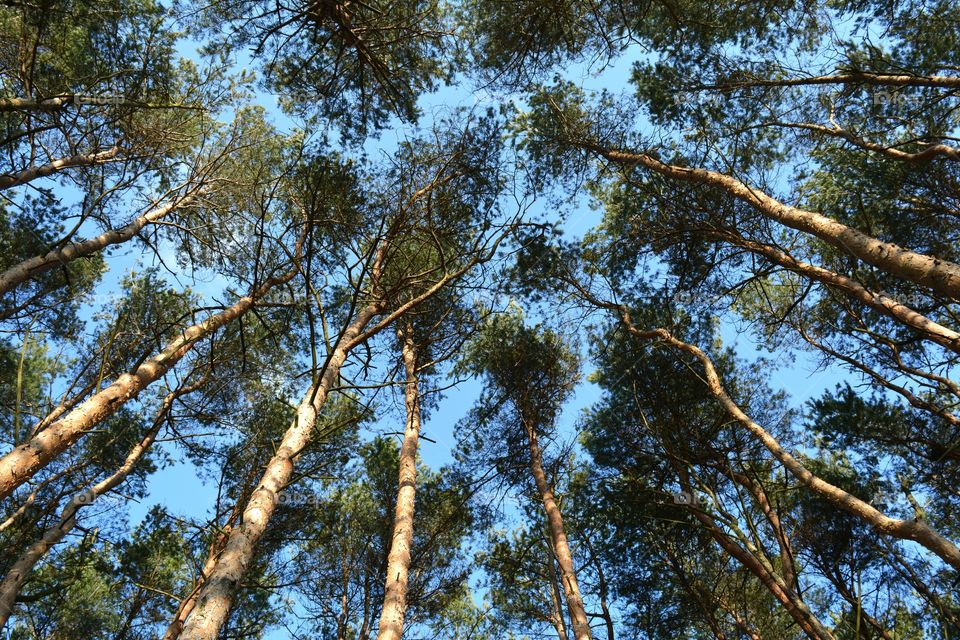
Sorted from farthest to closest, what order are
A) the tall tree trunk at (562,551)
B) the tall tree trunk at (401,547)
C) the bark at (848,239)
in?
1. the tall tree trunk at (562,551)
2. the tall tree trunk at (401,547)
3. the bark at (848,239)

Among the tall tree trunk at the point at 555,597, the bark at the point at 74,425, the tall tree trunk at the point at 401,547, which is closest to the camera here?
the bark at the point at 74,425

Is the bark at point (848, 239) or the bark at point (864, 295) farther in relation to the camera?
the bark at point (864, 295)

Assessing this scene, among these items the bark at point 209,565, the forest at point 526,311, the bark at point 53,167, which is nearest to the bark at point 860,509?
the forest at point 526,311

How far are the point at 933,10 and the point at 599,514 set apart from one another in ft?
30.2

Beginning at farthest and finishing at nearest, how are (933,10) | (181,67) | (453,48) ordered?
1. (181,67)
2. (453,48)
3. (933,10)

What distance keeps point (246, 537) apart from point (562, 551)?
19.7ft

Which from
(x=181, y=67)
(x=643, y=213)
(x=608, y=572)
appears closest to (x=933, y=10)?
(x=643, y=213)

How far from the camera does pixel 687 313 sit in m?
9.41

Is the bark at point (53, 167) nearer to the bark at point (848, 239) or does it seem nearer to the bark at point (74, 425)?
→ the bark at point (74, 425)

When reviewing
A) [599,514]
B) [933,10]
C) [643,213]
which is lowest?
[599,514]

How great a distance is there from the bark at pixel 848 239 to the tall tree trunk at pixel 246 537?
4467 millimetres

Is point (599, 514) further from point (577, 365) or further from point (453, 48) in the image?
point (453, 48)

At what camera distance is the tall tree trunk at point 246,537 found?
2.40m

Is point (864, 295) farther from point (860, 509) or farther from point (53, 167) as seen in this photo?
point (53, 167)
